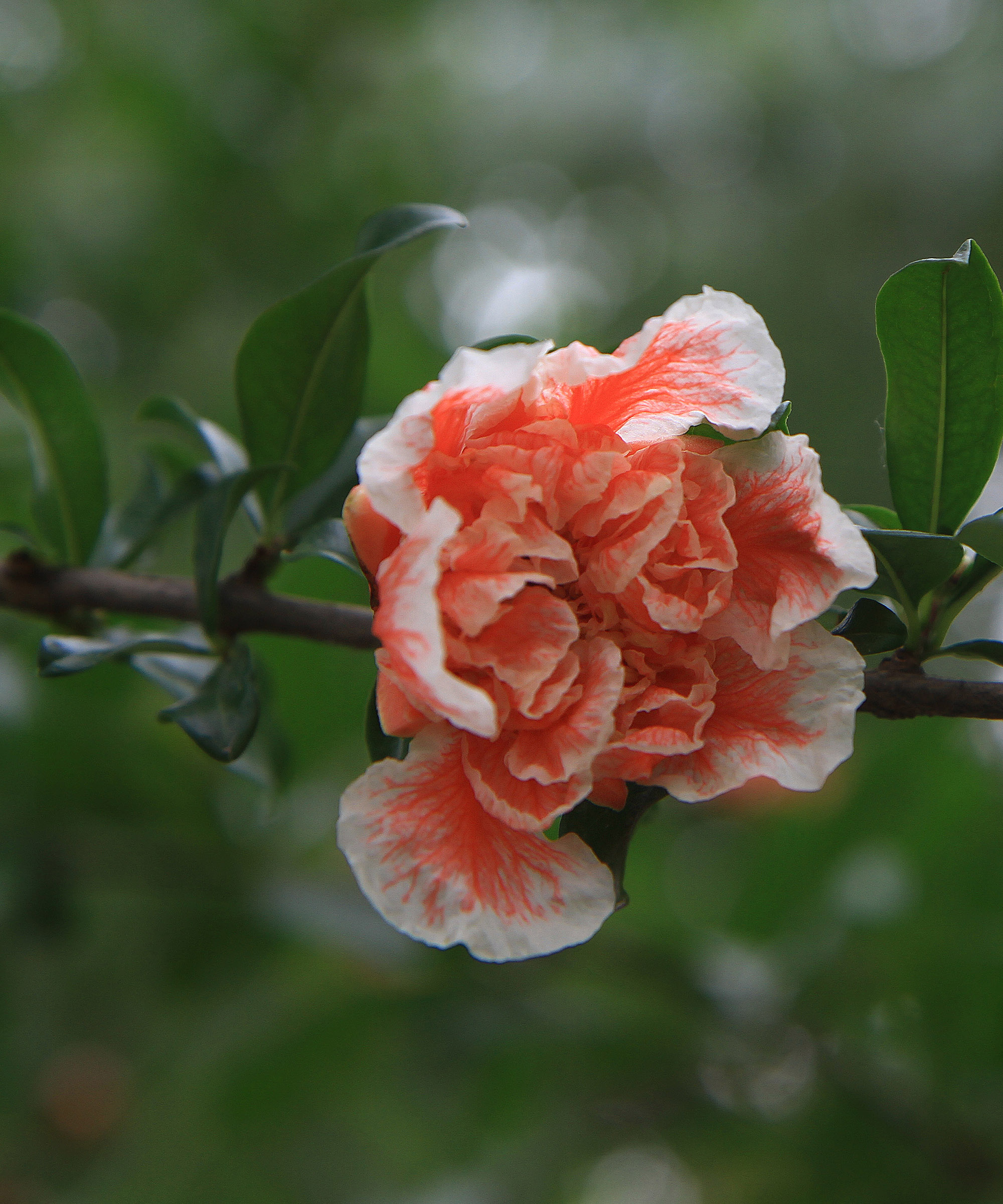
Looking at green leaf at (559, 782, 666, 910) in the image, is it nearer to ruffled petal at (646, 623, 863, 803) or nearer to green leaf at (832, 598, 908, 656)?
ruffled petal at (646, 623, 863, 803)

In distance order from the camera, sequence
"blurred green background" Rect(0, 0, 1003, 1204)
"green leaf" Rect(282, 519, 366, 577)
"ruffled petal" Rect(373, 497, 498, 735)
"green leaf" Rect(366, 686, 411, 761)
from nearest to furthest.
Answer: "ruffled petal" Rect(373, 497, 498, 735) < "green leaf" Rect(366, 686, 411, 761) < "green leaf" Rect(282, 519, 366, 577) < "blurred green background" Rect(0, 0, 1003, 1204)

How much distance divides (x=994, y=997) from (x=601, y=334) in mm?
1690

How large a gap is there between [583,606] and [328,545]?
210 mm

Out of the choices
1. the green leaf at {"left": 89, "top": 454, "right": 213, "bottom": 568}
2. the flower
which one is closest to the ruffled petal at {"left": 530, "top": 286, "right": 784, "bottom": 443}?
the flower

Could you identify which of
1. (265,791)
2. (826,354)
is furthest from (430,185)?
(265,791)

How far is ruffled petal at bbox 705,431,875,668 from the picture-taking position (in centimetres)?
41

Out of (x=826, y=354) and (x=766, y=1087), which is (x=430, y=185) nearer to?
(x=826, y=354)

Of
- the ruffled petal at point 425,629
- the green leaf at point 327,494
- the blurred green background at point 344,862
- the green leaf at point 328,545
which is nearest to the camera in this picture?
the ruffled petal at point 425,629

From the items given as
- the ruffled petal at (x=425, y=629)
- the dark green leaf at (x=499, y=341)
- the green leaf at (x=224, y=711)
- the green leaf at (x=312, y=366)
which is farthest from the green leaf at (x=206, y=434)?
the ruffled petal at (x=425, y=629)

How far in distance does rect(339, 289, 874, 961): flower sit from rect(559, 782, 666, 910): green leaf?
15 millimetres

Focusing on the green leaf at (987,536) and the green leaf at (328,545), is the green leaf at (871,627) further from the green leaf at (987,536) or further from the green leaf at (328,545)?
the green leaf at (328,545)

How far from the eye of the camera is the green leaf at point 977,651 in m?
0.50

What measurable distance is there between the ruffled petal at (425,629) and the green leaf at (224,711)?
0.63 ft

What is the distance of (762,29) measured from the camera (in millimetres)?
3033
